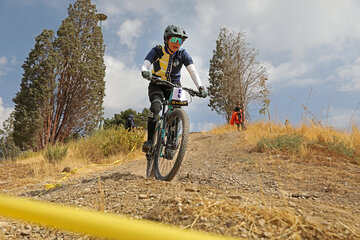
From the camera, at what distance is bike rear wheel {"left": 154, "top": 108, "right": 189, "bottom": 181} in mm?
3209

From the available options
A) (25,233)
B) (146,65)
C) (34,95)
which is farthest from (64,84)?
(25,233)

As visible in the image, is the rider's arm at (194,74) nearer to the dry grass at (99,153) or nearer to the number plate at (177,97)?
the number plate at (177,97)

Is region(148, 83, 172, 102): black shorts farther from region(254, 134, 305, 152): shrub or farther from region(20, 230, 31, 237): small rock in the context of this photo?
region(254, 134, 305, 152): shrub

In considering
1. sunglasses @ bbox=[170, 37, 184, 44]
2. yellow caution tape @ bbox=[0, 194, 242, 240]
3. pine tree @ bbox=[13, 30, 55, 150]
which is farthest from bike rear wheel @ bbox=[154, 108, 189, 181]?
pine tree @ bbox=[13, 30, 55, 150]

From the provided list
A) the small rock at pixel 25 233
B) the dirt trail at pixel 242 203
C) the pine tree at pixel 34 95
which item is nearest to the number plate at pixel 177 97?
the dirt trail at pixel 242 203

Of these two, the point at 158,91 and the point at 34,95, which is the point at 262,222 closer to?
the point at 158,91

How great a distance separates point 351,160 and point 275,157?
151cm

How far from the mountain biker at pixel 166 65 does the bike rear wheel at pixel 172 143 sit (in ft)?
0.92

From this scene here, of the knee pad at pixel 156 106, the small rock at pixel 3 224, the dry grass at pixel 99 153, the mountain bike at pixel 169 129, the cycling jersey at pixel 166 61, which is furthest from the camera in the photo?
the dry grass at pixel 99 153

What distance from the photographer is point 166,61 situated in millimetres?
4000

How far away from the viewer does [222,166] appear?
5.54 m

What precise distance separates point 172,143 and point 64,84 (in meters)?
13.9

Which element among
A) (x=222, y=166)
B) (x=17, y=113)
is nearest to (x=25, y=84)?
(x=17, y=113)

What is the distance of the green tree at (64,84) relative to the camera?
13.9m
